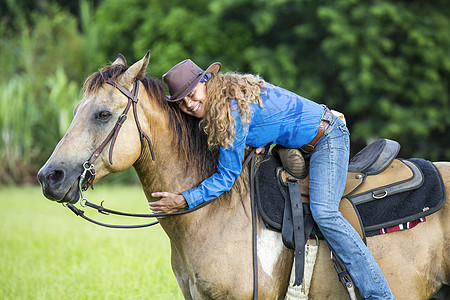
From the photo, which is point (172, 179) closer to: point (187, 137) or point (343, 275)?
point (187, 137)

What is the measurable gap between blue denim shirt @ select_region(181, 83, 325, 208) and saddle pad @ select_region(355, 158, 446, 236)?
2.20ft

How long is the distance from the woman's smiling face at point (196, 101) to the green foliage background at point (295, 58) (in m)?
14.1

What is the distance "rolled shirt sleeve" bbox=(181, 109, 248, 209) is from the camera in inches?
129

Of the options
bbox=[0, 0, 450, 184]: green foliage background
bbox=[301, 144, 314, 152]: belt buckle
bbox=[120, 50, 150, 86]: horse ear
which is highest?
bbox=[120, 50, 150, 86]: horse ear

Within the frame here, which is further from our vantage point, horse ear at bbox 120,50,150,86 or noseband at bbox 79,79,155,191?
horse ear at bbox 120,50,150,86

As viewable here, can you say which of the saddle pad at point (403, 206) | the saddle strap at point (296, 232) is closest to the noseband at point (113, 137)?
the saddle strap at point (296, 232)

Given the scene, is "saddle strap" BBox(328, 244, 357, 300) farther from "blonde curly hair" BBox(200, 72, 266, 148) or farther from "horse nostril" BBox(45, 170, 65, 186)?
"horse nostril" BBox(45, 170, 65, 186)

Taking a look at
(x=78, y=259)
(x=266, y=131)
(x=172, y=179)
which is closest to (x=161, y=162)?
(x=172, y=179)

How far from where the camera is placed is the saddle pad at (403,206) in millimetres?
3432

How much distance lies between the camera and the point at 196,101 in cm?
342

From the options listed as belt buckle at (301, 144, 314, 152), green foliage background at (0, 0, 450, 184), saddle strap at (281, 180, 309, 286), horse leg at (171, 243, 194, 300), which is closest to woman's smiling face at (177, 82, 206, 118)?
belt buckle at (301, 144, 314, 152)

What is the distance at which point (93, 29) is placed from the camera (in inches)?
889

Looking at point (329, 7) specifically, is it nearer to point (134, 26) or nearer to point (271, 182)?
point (134, 26)

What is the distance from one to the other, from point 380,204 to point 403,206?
160 mm
